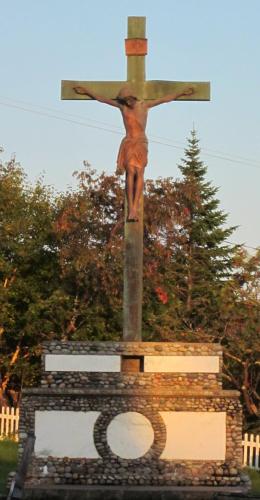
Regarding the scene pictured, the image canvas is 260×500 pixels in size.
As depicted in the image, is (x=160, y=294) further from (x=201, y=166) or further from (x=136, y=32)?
(x=136, y=32)

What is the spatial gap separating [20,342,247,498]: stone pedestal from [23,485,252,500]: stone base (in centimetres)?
28

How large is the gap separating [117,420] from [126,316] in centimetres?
147

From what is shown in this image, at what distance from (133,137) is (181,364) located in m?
3.35

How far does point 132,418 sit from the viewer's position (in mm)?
13586

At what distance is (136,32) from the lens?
46.0 ft

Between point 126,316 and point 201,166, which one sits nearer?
point 126,316

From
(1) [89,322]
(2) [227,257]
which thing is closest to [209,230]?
(2) [227,257]

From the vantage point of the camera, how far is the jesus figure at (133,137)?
1384cm

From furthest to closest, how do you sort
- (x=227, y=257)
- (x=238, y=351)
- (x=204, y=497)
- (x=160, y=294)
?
(x=227, y=257)
(x=160, y=294)
(x=238, y=351)
(x=204, y=497)

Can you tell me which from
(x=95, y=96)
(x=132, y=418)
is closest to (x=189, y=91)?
(x=95, y=96)

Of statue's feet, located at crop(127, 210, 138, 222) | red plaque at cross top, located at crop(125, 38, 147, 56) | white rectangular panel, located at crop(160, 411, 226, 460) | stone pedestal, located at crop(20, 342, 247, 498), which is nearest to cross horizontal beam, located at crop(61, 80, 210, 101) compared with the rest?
red plaque at cross top, located at crop(125, 38, 147, 56)

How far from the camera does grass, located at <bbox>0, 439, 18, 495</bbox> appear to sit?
48.0ft

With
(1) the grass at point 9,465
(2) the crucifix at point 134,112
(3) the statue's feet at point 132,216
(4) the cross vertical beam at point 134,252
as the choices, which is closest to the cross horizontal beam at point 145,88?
(2) the crucifix at point 134,112

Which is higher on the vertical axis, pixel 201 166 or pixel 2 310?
pixel 201 166
